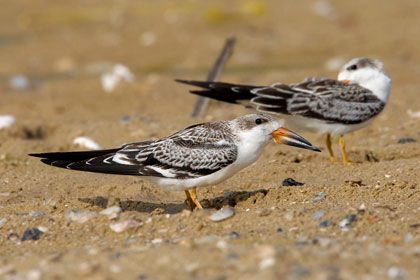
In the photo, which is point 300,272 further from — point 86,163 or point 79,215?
point 86,163

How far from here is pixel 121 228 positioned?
526 cm

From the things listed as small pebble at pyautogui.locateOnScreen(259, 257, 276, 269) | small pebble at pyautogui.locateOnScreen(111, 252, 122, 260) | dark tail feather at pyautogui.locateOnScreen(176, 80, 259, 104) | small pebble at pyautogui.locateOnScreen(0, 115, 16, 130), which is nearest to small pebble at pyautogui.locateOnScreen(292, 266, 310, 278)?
small pebble at pyautogui.locateOnScreen(259, 257, 276, 269)

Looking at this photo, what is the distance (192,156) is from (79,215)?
101 cm

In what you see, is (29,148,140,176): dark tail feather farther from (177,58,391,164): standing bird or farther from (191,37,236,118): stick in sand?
(191,37,236,118): stick in sand

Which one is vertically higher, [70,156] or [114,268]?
[70,156]

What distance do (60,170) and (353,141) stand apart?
342 cm

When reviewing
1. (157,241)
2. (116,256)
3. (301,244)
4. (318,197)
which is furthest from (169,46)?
(116,256)

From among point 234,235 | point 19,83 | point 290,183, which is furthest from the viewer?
point 19,83

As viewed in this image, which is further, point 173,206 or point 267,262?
point 173,206

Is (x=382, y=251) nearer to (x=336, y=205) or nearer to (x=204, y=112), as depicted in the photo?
(x=336, y=205)

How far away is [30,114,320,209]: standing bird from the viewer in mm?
5820

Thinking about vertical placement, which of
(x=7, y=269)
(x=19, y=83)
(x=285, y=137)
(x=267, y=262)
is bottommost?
(x=19, y=83)

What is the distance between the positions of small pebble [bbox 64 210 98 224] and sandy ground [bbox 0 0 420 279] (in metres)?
0.02

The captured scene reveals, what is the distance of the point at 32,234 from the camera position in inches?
209
